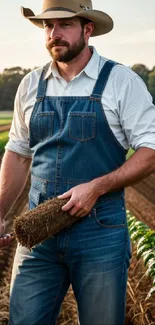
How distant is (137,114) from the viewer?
2.67 metres

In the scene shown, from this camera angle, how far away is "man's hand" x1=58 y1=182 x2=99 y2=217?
8.57 feet

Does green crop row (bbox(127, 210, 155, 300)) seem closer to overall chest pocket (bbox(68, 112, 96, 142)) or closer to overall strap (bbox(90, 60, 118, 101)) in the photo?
overall chest pocket (bbox(68, 112, 96, 142))

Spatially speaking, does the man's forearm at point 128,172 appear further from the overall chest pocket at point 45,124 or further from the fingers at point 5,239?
the fingers at point 5,239

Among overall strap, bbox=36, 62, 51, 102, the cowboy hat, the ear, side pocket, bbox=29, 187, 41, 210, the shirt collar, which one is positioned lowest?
side pocket, bbox=29, 187, 41, 210

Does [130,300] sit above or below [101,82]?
below

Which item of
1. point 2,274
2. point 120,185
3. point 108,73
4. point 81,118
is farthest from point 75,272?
point 2,274

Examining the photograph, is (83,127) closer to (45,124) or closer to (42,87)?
(45,124)

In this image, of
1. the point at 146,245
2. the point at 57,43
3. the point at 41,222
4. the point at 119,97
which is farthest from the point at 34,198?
the point at 146,245

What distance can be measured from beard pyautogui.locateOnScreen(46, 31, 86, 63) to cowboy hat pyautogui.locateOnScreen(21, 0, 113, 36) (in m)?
0.12

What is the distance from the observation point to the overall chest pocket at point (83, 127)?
2711 millimetres

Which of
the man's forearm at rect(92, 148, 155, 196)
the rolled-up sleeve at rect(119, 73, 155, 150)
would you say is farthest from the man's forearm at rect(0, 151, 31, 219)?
the rolled-up sleeve at rect(119, 73, 155, 150)

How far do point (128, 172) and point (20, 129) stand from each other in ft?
Result: 2.19

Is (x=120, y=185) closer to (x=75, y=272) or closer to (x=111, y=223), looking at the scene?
(x=111, y=223)

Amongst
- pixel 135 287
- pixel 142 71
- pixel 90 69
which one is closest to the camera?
pixel 90 69
